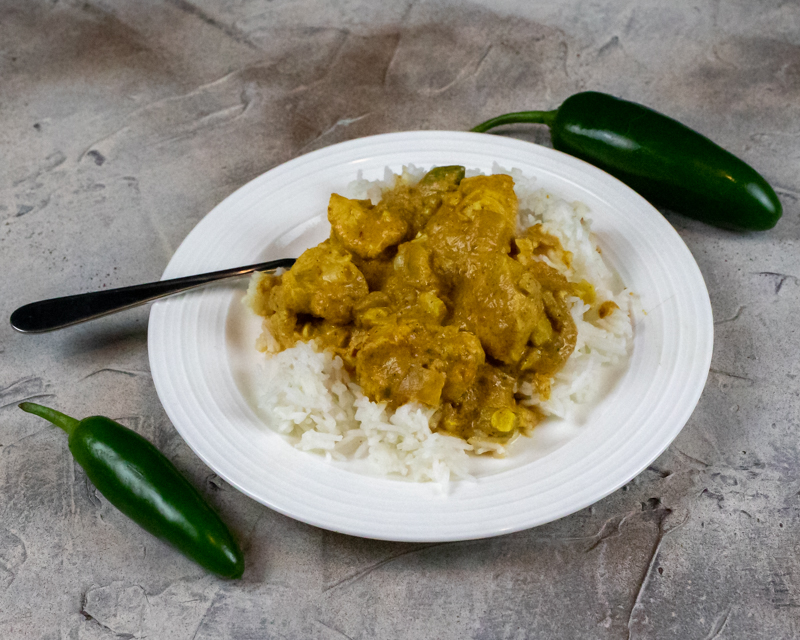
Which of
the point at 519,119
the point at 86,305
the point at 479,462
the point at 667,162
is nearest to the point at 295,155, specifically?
the point at 519,119

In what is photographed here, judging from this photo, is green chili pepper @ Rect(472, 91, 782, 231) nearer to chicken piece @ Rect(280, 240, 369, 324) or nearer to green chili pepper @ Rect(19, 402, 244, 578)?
chicken piece @ Rect(280, 240, 369, 324)

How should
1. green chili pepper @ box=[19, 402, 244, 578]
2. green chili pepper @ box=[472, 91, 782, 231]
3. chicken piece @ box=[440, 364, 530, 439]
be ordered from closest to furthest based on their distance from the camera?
green chili pepper @ box=[19, 402, 244, 578], chicken piece @ box=[440, 364, 530, 439], green chili pepper @ box=[472, 91, 782, 231]

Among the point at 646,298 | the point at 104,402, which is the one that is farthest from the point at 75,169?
the point at 646,298

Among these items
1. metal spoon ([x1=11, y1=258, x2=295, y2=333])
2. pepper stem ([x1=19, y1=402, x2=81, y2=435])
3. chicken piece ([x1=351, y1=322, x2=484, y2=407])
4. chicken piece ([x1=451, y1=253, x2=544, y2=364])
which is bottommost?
pepper stem ([x1=19, y1=402, x2=81, y2=435])

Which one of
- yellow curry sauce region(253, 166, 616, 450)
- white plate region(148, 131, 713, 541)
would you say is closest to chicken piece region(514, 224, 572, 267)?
yellow curry sauce region(253, 166, 616, 450)

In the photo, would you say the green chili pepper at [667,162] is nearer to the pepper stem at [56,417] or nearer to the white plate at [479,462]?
the white plate at [479,462]

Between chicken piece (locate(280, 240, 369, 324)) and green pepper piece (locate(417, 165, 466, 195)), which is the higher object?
green pepper piece (locate(417, 165, 466, 195))
